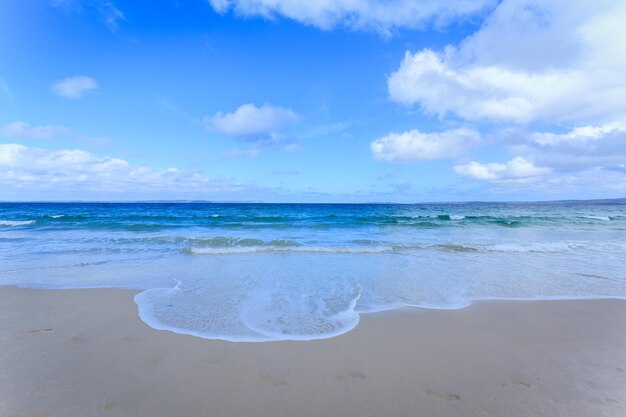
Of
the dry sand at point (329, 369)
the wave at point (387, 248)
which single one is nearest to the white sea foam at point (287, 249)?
the wave at point (387, 248)

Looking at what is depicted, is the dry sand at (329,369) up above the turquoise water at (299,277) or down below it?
above

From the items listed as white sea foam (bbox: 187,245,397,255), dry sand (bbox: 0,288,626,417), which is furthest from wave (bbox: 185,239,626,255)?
dry sand (bbox: 0,288,626,417)

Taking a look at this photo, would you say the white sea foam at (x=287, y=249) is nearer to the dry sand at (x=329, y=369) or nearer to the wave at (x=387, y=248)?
the wave at (x=387, y=248)

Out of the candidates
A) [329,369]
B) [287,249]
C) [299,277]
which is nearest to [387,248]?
[287,249]

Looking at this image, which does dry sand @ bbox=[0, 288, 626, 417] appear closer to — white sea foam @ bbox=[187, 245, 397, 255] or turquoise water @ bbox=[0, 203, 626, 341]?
turquoise water @ bbox=[0, 203, 626, 341]

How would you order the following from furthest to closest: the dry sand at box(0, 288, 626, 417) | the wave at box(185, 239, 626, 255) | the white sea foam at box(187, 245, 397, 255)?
the wave at box(185, 239, 626, 255)
the white sea foam at box(187, 245, 397, 255)
the dry sand at box(0, 288, 626, 417)

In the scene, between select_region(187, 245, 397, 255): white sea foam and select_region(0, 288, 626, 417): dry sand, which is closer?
select_region(0, 288, 626, 417): dry sand

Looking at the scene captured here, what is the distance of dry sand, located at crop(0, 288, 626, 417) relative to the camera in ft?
9.41

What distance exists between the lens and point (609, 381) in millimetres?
3312

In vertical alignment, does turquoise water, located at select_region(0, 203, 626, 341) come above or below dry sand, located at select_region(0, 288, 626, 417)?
below

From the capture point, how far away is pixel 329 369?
350 cm

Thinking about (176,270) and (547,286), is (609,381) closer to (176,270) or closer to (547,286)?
(547,286)

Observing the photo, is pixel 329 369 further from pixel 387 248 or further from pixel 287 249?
pixel 387 248

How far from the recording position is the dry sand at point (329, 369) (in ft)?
9.41
